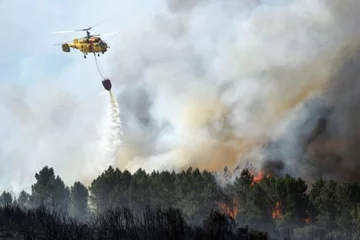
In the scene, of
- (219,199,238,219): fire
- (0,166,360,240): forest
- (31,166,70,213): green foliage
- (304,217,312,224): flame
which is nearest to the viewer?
(0,166,360,240): forest

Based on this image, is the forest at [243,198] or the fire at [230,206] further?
the fire at [230,206]

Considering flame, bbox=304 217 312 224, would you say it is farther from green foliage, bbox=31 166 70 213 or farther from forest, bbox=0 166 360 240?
green foliage, bbox=31 166 70 213

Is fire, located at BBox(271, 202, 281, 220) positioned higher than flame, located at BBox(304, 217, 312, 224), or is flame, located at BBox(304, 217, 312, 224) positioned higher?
fire, located at BBox(271, 202, 281, 220)

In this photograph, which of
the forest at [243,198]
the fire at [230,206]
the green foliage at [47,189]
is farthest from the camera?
the green foliage at [47,189]

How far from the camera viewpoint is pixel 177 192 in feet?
329

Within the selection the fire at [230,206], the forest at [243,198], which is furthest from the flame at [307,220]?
the fire at [230,206]

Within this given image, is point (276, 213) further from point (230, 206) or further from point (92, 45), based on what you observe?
point (92, 45)

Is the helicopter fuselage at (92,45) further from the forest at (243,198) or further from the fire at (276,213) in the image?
the fire at (276,213)

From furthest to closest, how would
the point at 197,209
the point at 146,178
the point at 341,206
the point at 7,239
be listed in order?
1. the point at 146,178
2. the point at 197,209
3. the point at 341,206
4. the point at 7,239

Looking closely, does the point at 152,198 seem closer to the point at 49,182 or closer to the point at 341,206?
the point at 49,182

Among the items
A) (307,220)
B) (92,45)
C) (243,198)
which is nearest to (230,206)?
(243,198)

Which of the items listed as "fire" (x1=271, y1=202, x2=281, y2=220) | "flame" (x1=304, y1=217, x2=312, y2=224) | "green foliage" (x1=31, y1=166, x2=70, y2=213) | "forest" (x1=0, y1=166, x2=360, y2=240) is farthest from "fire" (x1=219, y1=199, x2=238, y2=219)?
"green foliage" (x1=31, y1=166, x2=70, y2=213)

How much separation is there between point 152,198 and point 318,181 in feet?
129

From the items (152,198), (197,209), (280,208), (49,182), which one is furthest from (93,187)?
(280,208)
